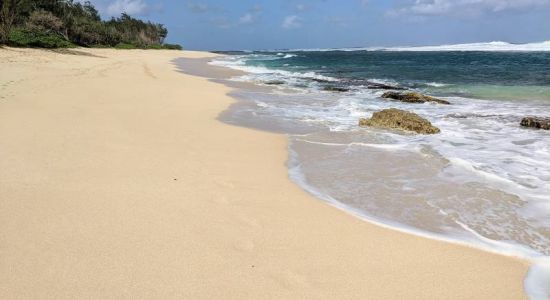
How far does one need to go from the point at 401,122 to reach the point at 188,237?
6734mm

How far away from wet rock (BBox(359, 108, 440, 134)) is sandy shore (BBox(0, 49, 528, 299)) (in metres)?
3.67

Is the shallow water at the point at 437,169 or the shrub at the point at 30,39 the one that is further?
the shrub at the point at 30,39

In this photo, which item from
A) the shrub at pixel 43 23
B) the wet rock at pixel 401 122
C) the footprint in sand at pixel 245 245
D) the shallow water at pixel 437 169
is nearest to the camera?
the footprint in sand at pixel 245 245

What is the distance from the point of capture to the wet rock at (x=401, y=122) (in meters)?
9.09

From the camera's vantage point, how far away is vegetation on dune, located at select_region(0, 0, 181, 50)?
29.3m

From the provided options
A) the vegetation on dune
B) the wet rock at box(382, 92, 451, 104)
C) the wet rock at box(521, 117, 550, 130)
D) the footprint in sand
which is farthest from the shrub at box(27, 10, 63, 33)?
the footprint in sand

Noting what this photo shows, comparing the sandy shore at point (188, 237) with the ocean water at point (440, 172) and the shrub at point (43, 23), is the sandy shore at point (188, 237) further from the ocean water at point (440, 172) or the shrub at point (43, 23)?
the shrub at point (43, 23)

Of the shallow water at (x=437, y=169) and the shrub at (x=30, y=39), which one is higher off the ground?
the shrub at (x=30, y=39)

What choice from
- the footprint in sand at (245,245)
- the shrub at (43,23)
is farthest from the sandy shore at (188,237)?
the shrub at (43,23)

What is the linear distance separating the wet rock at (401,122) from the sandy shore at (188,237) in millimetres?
3668

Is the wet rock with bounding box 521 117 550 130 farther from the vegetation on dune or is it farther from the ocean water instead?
the vegetation on dune

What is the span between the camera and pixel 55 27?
1596 inches

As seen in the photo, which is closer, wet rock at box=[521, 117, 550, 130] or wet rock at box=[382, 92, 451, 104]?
wet rock at box=[521, 117, 550, 130]

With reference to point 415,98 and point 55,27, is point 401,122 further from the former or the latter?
point 55,27
